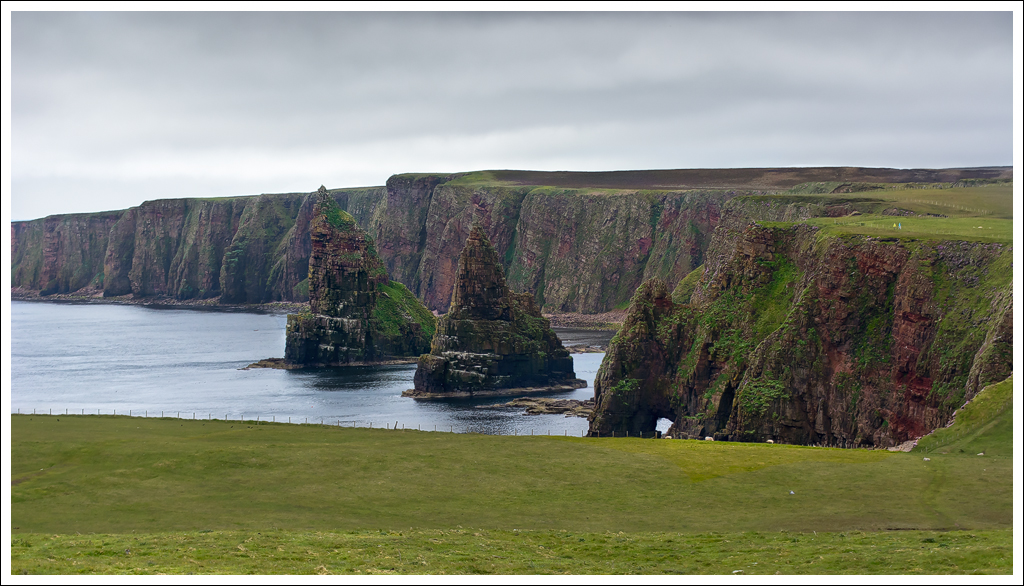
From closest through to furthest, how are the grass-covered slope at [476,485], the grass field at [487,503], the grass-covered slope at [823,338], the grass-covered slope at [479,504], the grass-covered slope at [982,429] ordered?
the grass-covered slope at [479,504], the grass field at [487,503], the grass-covered slope at [476,485], the grass-covered slope at [982,429], the grass-covered slope at [823,338]

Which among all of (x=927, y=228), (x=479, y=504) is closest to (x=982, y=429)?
(x=479, y=504)

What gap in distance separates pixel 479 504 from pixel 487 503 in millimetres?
545

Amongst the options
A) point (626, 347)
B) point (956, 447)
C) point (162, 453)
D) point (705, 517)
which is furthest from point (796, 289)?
point (162, 453)

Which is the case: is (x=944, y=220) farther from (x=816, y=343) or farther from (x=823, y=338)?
(x=816, y=343)

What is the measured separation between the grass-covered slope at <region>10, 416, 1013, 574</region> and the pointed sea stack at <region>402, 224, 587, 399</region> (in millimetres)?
86941

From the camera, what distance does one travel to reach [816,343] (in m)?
110

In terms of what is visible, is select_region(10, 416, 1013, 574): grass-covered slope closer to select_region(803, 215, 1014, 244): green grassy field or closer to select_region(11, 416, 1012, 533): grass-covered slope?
select_region(11, 416, 1012, 533): grass-covered slope

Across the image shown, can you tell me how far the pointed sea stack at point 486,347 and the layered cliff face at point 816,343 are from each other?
51.2 m

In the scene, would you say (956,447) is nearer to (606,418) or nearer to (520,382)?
(606,418)

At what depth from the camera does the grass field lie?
43344 mm

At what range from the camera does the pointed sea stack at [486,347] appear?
177000 mm

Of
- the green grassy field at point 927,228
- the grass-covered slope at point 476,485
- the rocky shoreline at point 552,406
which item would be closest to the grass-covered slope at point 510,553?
the grass-covered slope at point 476,485

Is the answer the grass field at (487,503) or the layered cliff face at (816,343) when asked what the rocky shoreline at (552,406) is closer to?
the layered cliff face at (816,343)

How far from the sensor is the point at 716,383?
117m
